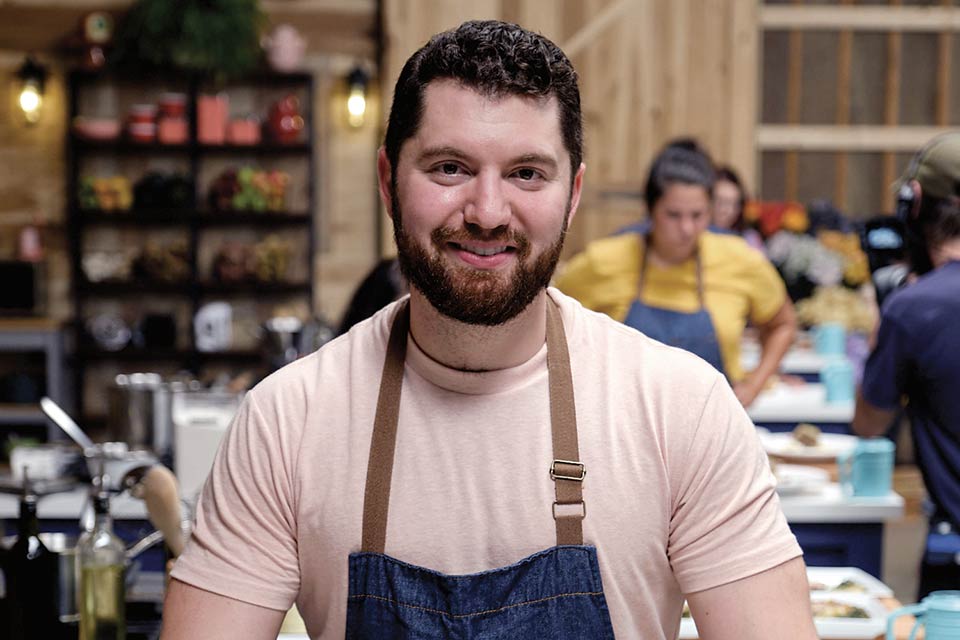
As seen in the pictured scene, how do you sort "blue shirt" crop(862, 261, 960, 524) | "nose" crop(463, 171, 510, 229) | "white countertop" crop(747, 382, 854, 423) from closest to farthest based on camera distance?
"nose" crop(463, 171, 510, 229), "blue shirt" crop(862, 261, 960, 524), "white countertop" crop(747, 382, 854, 423)

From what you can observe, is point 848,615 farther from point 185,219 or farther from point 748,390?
point 185,219

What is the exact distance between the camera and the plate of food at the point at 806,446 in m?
3.71

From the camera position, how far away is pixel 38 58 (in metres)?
7.36

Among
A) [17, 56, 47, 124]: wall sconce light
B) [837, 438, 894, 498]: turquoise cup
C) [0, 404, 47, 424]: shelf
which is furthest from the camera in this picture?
[17, 56, 47, 124]: wall sconce light

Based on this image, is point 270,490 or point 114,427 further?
point 114,427

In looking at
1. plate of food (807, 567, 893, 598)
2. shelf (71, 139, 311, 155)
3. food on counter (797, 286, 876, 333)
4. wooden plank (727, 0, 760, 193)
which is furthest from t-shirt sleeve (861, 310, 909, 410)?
wooden plank (727, 0, 760, 193)

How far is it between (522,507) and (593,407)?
0.14 meters

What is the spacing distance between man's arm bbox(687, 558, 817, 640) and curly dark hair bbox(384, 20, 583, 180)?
1.64ft

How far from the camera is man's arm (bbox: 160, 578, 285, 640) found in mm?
1436

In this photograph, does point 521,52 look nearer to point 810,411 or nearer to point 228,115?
point 810,411

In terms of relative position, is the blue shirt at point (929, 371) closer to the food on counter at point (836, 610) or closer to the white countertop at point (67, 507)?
the food on counter at point (836, 610)

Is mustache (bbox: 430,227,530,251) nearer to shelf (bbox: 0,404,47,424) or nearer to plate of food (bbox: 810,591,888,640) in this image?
plate of food (bbox: 810,591,888,640)

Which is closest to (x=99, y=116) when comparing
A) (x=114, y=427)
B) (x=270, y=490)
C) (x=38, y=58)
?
(x=38, y=58)

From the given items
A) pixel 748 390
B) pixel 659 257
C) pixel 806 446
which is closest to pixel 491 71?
pixel 806 446
